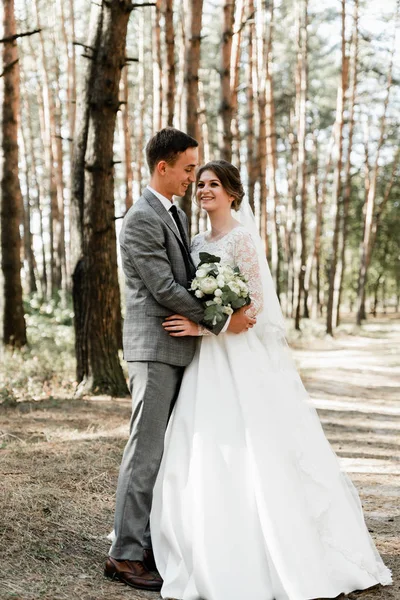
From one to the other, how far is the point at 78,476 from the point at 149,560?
5.62 feet

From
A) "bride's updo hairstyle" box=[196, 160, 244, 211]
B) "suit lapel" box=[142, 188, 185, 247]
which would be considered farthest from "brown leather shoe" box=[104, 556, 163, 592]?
"bride's updo hairstyle" box=[196, 160, 244, 211]

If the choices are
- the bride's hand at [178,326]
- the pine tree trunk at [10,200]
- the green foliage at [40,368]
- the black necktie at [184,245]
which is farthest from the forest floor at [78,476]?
the black necktie at [184,245]

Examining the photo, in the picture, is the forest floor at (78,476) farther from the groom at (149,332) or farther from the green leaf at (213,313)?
the green leaf at (213,313)

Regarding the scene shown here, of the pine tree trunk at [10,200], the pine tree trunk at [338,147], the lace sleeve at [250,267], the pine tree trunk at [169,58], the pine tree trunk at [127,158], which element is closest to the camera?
the lace sleeve at [250,267]

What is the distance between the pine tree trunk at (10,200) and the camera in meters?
11.5

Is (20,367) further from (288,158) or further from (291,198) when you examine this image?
(288,158)

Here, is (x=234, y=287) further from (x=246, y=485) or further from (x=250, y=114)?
(x=250, y=114)

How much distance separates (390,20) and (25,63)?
1408cm

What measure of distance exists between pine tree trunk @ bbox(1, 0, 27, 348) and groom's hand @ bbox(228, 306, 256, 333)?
27.5 ft

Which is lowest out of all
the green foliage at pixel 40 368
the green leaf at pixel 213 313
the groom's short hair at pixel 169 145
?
the green foliage at pixel 40 368

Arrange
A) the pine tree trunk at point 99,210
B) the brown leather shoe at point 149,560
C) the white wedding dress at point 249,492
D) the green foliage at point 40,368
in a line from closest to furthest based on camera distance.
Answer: the white wedding dress at point 249,492
the brown leather shoe at point 149,560
the pine tree trunk at point 99,210
the green foliage at point 40,368

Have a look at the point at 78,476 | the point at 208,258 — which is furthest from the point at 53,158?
the point at 208,258

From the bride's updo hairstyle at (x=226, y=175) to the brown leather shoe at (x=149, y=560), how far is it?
211 cm

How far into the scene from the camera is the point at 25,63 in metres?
27.9
